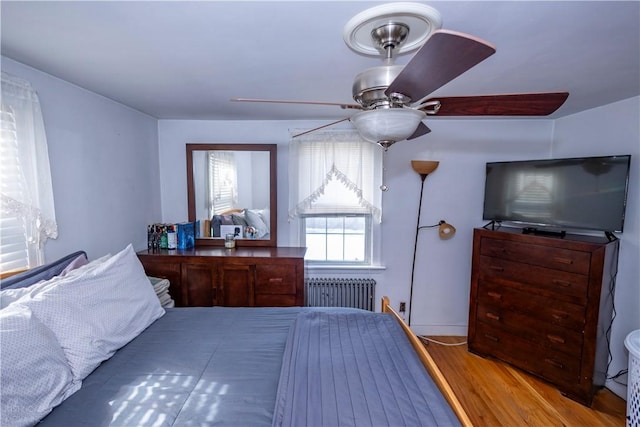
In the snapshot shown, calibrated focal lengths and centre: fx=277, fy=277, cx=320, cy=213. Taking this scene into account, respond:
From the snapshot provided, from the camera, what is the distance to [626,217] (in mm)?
2055

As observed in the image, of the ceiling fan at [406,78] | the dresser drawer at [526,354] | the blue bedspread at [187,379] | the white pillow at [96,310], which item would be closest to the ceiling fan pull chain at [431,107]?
the ceiling fan at [406,78]

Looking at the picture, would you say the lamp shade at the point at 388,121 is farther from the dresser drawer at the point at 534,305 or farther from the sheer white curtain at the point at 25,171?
the dresser drawer at the point at 534,305

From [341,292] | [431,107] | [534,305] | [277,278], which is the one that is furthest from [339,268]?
[431,107]

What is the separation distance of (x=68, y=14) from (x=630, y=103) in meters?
3.47

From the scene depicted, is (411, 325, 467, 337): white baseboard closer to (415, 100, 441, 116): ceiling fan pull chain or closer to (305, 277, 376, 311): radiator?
(305, 277, 376, 311): radiator

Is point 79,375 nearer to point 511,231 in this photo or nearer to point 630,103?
point 511,231

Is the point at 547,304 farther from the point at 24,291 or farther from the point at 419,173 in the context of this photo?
the point at 24,291

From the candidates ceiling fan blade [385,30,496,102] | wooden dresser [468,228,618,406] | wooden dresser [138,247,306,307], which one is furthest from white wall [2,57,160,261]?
wooden dresser [468,228,618,406]

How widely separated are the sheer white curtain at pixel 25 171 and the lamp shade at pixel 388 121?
6.06ft

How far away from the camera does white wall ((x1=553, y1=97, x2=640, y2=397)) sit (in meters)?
2.01

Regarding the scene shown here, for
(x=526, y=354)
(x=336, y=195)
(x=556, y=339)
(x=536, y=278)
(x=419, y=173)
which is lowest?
(x=526, y=354)

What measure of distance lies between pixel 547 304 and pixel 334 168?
6.80ft

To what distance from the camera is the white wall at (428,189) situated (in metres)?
2.76

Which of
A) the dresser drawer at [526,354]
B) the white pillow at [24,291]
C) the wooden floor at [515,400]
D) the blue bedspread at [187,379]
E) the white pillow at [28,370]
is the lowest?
the wooden floor at [515,400]
